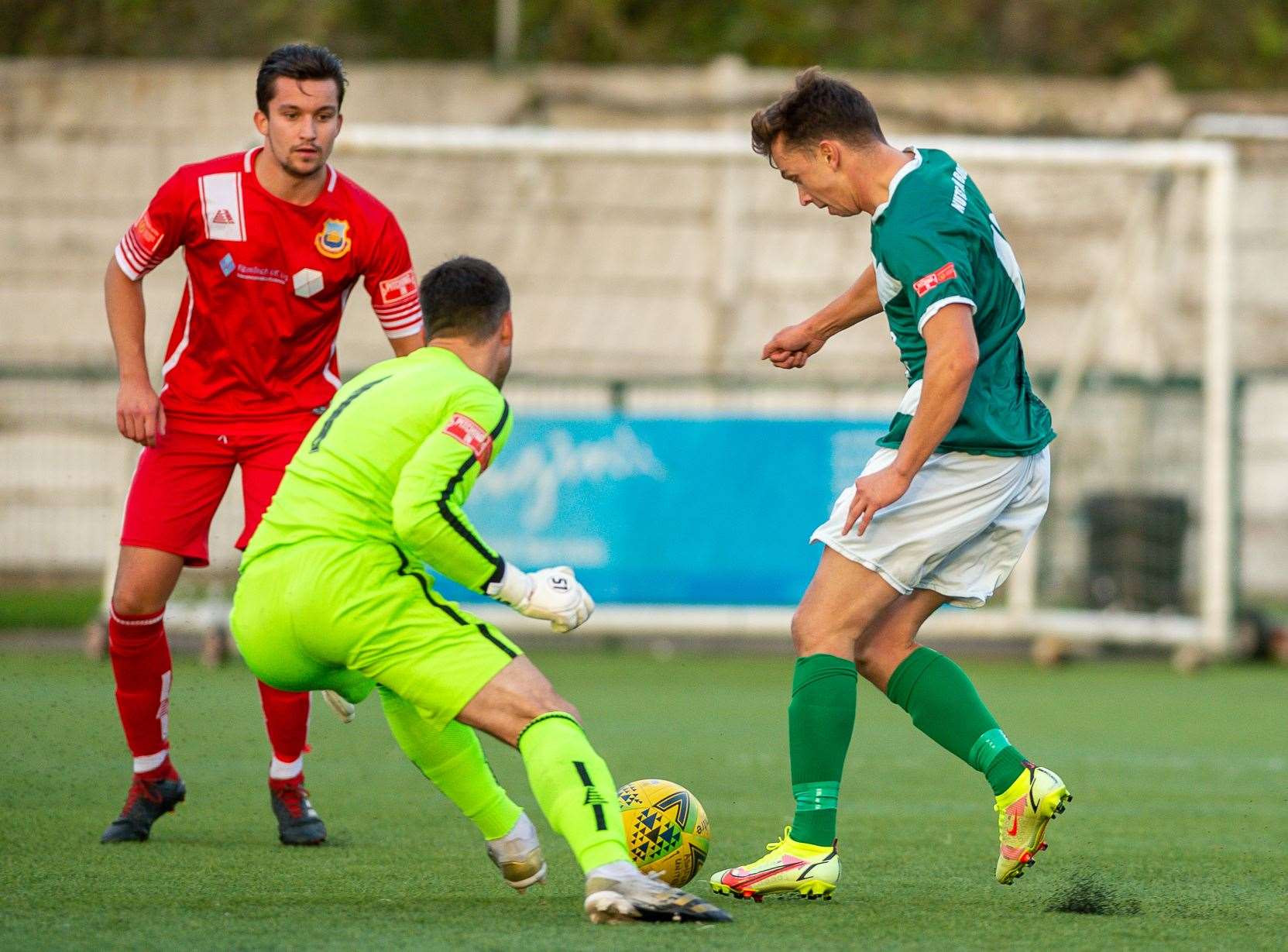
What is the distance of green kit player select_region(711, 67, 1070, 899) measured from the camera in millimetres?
4242

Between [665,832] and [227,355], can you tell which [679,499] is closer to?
[227,355]

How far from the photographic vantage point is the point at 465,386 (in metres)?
3.97

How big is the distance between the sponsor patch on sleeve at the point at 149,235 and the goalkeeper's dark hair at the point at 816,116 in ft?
6.09

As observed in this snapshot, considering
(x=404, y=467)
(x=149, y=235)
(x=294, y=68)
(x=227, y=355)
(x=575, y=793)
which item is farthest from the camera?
(x=227, y=355)

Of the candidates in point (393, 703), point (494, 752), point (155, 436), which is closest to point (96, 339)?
point (494, 752)

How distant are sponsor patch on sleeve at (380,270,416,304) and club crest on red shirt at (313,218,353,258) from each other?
0.15 metres

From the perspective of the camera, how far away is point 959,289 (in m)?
4.16

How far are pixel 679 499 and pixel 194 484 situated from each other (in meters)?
6.13

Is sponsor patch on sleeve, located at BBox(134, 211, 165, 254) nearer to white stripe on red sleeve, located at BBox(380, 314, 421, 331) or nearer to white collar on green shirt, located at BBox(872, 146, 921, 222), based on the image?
white stripe on red sleeve, located at BBox(380, 314, 421, 331)

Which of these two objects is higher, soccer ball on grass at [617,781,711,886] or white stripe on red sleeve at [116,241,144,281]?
white stripe on red sleeve at [116,241,144,281]

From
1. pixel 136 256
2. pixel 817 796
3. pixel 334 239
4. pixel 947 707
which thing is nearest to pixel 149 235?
pixel 136 256

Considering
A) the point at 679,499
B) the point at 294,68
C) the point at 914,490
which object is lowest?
the point at 679,499

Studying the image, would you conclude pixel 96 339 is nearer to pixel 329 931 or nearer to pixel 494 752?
pixel 494 752

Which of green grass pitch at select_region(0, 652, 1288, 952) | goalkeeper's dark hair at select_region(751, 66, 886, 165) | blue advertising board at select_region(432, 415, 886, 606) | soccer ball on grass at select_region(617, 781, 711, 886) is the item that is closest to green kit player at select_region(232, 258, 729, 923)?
green grass pitch at select_region(0, 652, 1288, 952)
